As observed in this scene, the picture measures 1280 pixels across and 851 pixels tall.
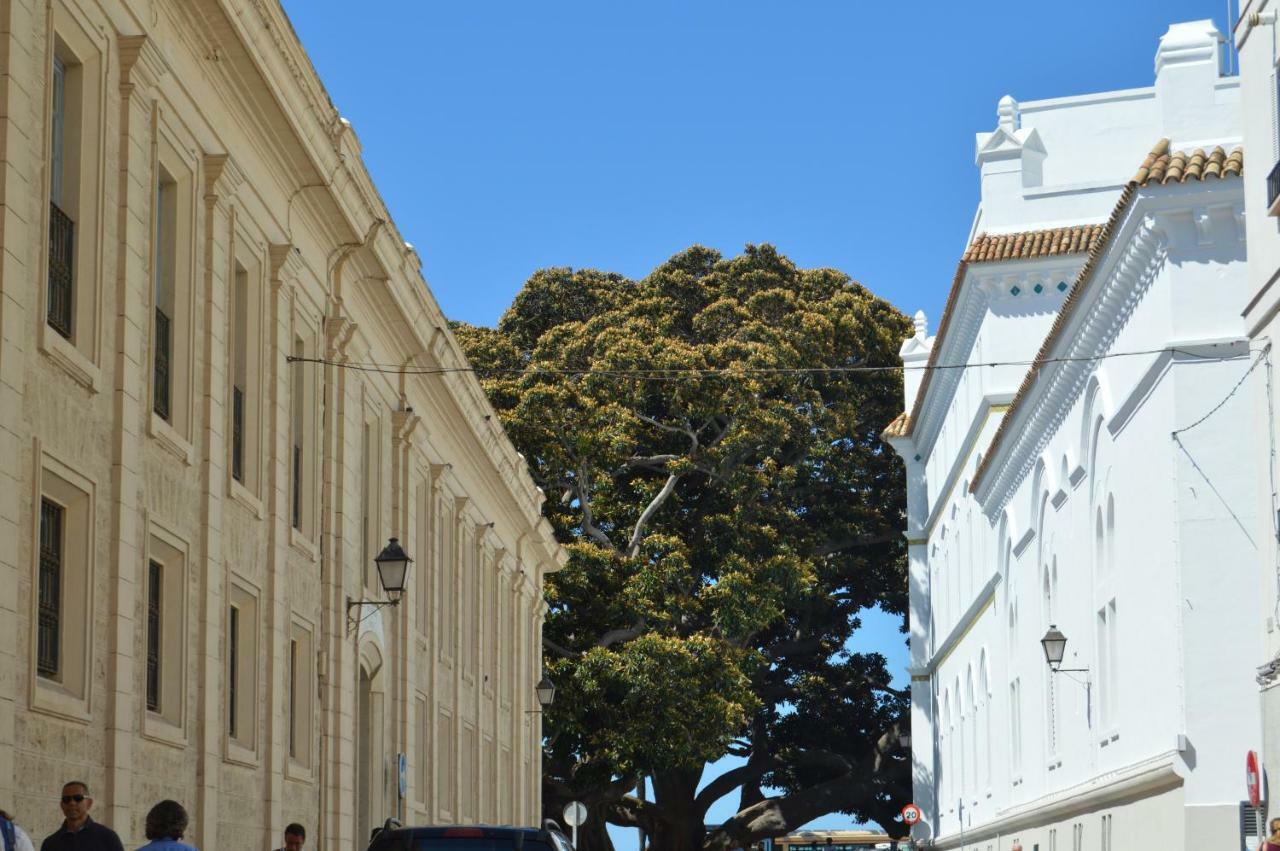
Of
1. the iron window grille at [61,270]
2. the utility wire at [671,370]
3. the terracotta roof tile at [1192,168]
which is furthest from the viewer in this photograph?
the utility wire at [671,370]

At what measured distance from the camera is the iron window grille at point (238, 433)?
60.4 feet

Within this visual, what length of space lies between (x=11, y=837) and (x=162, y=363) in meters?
6.23

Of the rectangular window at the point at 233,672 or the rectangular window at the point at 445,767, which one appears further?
the rectangular window at the point at 445,767

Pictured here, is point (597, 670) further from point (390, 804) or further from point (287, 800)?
point (287, 800)

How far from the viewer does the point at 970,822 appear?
4594cm

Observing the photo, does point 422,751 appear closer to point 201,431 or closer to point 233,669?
point 233,669

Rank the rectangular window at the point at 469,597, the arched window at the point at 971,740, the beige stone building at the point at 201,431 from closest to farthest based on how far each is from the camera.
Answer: the beige stone building at the point at 201,431 → the rectangular window at the point at 469,597 → the arched window at the point at 971,740

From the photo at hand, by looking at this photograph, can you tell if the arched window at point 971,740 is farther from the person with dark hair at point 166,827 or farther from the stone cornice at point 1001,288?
the person with dark hair at point 166,827

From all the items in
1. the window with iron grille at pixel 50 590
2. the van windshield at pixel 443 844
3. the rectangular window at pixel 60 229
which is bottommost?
the van windshield at pixel 443 844

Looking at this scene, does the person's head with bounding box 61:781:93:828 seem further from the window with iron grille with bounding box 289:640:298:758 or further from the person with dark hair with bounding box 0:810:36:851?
the window with iron grille with bounding box 289:640:298:758

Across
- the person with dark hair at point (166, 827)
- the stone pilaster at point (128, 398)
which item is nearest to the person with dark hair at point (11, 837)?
the person with dark hair at point (166, 827)

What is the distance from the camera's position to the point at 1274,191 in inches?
725

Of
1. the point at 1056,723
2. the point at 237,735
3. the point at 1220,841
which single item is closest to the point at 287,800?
the point at 237,735

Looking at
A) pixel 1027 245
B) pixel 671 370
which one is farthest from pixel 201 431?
pixel 671 370
